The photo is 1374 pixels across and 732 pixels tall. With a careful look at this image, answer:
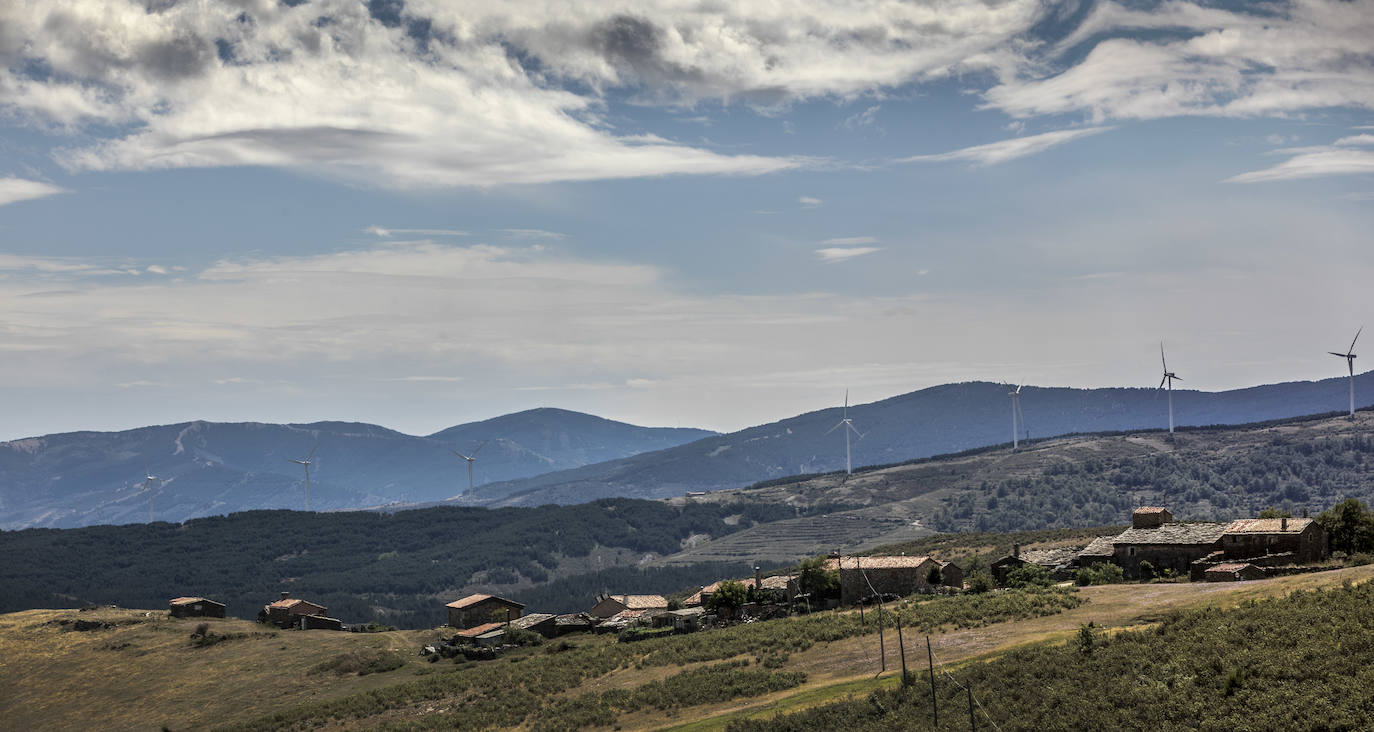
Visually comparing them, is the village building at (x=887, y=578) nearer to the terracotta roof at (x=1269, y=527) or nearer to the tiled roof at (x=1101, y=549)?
the tiled roof at (x=1101, y=549)

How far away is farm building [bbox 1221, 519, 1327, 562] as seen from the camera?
84875mm

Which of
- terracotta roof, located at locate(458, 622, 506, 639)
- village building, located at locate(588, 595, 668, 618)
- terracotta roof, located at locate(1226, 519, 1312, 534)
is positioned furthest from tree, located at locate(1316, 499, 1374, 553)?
terracotta roof, located at locate(458, 622, 506, 639)

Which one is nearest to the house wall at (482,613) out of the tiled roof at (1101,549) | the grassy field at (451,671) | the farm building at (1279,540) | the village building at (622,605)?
the grassy field at (451,671)

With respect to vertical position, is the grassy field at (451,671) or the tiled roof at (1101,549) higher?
the tiled roof at (1101,549)

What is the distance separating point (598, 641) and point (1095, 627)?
170ft

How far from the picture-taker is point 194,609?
143 metres

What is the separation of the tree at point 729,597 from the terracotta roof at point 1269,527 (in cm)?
4239

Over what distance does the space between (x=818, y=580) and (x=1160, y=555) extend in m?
28.5

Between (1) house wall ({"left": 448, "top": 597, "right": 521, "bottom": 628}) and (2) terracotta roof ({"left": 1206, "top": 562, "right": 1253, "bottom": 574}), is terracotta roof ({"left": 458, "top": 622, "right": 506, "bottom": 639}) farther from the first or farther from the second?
(2) terracotta roof ({"left": 1206, "top": 562, "right": 1253, "bottom": 574})

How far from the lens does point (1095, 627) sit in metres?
68.0

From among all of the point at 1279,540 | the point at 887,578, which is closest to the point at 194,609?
the point at 887,578

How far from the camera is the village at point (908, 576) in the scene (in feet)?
283

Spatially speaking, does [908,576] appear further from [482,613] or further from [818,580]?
[482,613]

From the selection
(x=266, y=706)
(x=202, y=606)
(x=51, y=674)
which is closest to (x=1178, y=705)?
(x=266, y=706)
